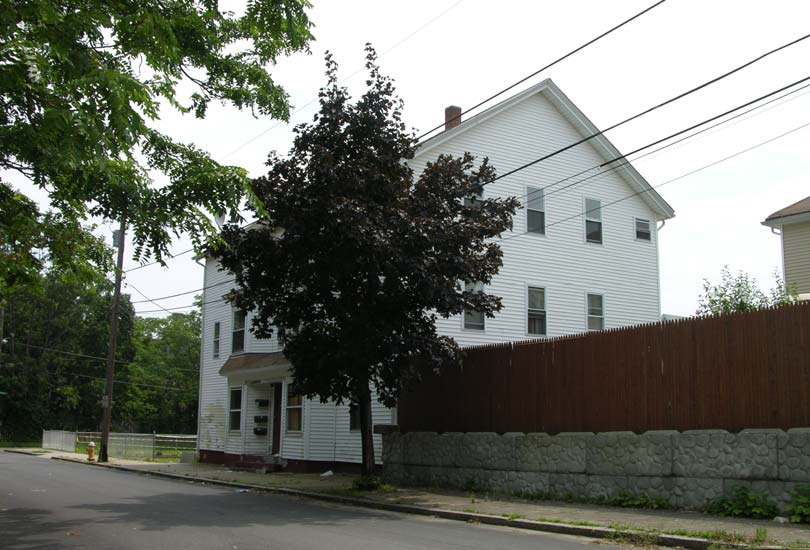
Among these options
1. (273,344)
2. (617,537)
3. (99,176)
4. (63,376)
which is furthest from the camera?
(63,376)

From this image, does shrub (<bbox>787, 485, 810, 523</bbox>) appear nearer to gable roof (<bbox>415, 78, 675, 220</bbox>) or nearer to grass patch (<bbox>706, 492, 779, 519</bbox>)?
grass patch (<bbox>706, 492, 779, 519</bbox>)

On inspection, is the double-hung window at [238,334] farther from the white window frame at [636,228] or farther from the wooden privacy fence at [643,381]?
the white window frame at [636,228]

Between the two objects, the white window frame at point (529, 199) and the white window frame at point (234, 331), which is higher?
the white window frame at point (529, 199)

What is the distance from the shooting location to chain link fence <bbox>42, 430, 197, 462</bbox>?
35.8 meters

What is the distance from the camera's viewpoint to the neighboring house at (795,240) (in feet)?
91.8

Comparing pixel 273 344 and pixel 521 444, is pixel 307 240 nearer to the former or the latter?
pixel 521 444

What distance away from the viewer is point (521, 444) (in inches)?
654

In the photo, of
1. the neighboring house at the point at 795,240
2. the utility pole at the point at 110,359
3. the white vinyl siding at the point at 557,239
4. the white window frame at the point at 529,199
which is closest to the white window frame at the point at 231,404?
the utility pole at the point at 110,359

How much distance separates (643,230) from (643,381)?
1445 centimetres

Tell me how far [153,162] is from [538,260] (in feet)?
49.8

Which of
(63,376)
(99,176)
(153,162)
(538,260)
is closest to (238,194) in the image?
(99,176)

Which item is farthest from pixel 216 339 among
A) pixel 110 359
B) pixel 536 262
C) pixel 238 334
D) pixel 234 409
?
pixel 536 262

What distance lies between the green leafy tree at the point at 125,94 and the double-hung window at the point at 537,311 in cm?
1373

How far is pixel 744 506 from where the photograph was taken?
40.3 feet
